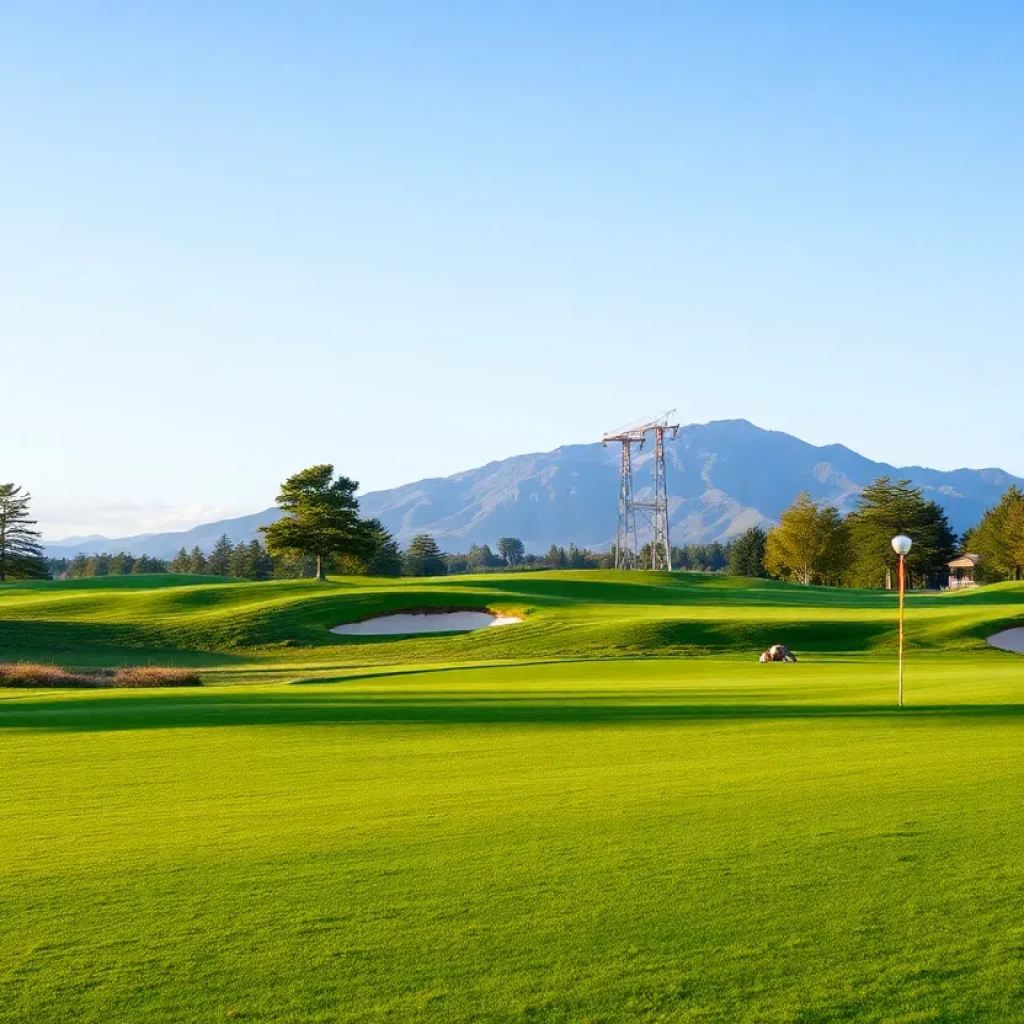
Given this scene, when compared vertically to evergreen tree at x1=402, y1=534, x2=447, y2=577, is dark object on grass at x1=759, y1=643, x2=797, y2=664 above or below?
below

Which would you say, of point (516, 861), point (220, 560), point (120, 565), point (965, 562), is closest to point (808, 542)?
point (965, 562)

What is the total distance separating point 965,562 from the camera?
13962 centimetres

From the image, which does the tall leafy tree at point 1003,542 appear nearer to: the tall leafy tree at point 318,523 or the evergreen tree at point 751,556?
the evergreen tree at point 751,556

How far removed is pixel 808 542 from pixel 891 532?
34.7 ft

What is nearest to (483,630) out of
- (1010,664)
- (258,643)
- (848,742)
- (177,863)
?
(258,643)

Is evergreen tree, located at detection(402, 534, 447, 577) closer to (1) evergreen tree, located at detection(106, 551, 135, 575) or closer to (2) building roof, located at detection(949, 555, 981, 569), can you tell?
(1) evergreen tree, located at detection(106, 551, 135, 575)

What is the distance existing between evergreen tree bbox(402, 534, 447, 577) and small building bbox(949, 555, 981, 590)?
61.0 metres

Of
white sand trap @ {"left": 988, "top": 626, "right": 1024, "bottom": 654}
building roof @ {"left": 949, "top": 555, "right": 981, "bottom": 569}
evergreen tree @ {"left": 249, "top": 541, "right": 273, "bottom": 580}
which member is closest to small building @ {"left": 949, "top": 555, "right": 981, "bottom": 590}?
building roof @ {"left": 949, "top": 555, "right": 981, "bottom": 569}

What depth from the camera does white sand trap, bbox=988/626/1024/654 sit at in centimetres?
4025

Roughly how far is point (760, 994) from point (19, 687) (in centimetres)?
2651

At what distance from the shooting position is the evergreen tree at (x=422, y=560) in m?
139

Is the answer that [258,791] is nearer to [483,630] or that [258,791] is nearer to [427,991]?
[427,991]

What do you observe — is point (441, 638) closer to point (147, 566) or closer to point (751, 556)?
point (751, 556)

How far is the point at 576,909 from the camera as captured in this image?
6648 millimetres
